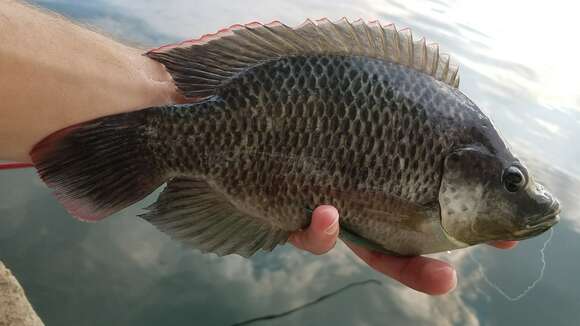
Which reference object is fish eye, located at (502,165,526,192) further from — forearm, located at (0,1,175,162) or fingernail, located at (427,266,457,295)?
forearm, located at (0,1,175,162)

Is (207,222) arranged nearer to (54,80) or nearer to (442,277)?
(54,80)

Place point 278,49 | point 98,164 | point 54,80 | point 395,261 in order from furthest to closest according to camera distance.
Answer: point 395,261, point 54,80, point 278,49, point 98,164

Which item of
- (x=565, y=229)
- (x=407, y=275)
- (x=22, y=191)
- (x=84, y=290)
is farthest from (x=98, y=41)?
(x=565, y=229)

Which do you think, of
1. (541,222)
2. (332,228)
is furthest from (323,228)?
(541,222)

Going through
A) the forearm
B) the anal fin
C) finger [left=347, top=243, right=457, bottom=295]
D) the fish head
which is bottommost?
finger [left=347, top=243, right=457, bottom=295]

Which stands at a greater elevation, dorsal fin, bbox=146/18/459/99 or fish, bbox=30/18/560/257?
dorsal fin, bbox=146/18/459/99

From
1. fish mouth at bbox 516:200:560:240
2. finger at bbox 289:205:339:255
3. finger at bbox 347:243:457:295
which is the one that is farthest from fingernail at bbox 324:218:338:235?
fish mouth at bbox 516:200:560:240
